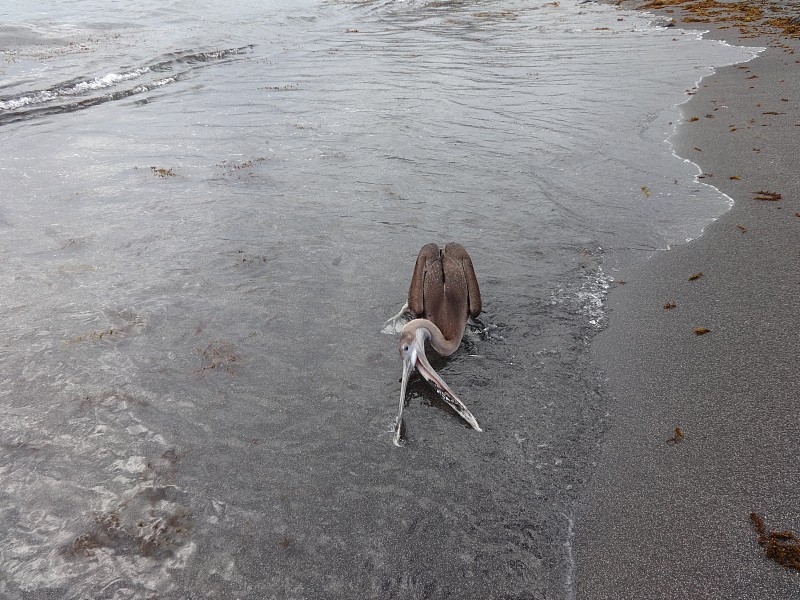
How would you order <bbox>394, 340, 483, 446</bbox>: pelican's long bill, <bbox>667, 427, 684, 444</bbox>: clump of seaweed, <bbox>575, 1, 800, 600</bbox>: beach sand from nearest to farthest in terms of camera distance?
1. <bbox>575, 1, 800, 600</bbox>: beach sand
2. <bbox>667, 427, 684, 444</bbox>: clump of seaweed
3. <bbox>394, 340, 483, 446</bbox>: pelican's long bill

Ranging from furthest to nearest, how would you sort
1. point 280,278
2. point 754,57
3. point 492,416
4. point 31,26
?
1. point 31,26
2. point 754,57
3. point 280,278
4. point 492,416

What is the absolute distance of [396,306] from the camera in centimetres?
482

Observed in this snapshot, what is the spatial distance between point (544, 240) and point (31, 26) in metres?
26.1

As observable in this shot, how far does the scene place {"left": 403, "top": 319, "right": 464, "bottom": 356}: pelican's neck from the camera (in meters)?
3.71

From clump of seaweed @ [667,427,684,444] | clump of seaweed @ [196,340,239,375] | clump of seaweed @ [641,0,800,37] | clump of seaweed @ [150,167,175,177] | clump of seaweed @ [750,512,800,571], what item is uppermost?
clump of seaweed @ [641,0,800,37]

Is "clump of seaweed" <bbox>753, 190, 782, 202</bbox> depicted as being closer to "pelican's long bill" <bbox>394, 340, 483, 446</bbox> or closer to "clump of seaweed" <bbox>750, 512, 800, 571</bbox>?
"clump of seaweed" <bbox>750, 512, 800, 571</bbox>

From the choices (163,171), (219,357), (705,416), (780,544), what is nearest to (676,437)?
(705,416)

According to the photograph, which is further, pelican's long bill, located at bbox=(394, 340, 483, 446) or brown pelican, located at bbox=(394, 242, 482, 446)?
brown pelican, located at bbox=(394, 242, 482, 446)

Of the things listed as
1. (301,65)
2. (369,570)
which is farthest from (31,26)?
(369,570)

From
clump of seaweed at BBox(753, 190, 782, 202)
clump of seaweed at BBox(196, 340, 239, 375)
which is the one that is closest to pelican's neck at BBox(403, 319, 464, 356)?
clump of seaweed at BBox(196, 340, 239, 375)

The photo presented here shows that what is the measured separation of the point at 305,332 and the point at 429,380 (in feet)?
4.54

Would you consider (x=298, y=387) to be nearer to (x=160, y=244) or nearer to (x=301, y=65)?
(x=160, y=244)

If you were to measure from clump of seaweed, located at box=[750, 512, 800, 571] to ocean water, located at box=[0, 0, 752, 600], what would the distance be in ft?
2.91

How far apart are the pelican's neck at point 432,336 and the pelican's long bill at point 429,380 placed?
5.2 inches
